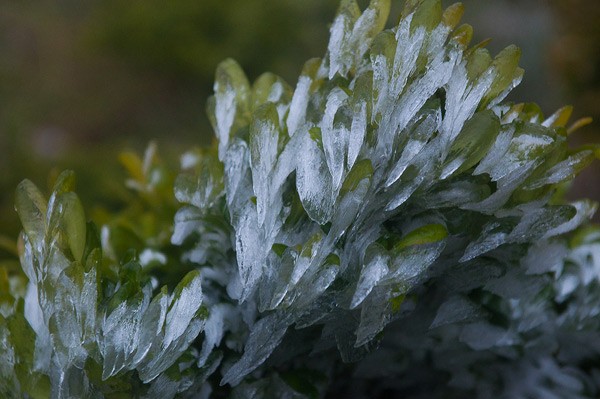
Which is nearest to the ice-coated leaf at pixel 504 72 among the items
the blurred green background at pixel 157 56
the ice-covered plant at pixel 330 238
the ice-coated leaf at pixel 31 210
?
the ice-covered plant at pixel 330 238

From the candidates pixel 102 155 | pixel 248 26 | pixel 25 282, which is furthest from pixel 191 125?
pixel 25 282

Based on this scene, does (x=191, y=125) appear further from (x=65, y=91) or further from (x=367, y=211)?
(x=367, y=211)

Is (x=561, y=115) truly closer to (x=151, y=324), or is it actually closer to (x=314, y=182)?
(x=314, y=182)

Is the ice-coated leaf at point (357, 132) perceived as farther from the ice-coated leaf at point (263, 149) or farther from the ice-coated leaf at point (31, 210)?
the ice-coated leaf at point (31, 210)

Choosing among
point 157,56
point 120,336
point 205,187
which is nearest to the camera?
point 120,336

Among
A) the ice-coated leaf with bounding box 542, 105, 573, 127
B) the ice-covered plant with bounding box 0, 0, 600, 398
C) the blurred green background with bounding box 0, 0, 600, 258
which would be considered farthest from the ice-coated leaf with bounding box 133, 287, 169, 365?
the blurred green background with bounding box 0, 0, 600, 258

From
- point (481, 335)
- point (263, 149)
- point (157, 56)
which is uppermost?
Answer: point (157, 56)

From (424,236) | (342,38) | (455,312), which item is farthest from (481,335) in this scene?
(342,38)
